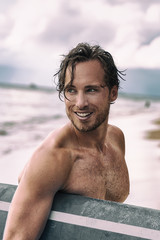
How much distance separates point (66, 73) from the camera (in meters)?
1.53

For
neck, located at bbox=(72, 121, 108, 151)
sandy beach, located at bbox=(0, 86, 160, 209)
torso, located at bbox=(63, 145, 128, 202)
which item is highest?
neck, located at bbox=(72, 121, 108, 151)

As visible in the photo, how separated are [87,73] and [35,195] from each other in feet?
2.06

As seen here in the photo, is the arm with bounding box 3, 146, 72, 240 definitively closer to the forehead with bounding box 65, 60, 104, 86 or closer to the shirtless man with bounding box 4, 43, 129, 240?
the shirtless man with bounding box 4, 43, 129, 240

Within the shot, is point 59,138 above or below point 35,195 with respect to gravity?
above

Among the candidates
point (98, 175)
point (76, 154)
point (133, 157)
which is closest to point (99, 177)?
point (98, 175)

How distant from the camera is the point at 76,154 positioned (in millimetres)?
1568

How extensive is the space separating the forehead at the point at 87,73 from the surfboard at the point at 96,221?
574mm

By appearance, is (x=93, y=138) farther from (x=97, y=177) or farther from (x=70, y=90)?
(x=70, y=90)


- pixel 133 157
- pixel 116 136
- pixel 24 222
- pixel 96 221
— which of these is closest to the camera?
pixel 24 222

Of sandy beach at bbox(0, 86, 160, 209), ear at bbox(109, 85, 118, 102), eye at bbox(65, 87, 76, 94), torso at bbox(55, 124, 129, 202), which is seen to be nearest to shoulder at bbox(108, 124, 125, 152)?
torso at bbox(55, 124, 129, 202)

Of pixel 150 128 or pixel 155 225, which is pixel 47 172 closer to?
pixel 155 225

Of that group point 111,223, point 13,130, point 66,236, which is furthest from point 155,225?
point 13,130

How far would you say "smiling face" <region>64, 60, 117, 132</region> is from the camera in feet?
4.84

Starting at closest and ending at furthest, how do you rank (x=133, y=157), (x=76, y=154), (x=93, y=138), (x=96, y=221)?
1. (x=96, y=221)
2. (x=76, y=154)
3. (x=93, y=138)
4. (x=133, y=157)
